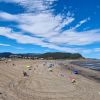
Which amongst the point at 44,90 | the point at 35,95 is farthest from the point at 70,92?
the point at 35,95

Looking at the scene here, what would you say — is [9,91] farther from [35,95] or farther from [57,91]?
[57,91]

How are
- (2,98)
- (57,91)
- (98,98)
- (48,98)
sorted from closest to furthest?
(2,98) < (48,98) < (98,98) < (57,91)

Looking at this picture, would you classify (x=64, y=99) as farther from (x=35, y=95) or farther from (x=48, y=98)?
(x=35, y=95)

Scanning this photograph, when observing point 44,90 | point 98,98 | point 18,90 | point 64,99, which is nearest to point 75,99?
point 64,99

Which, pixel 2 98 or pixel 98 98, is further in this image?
pixel 98 98

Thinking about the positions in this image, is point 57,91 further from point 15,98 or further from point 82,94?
point 15,98

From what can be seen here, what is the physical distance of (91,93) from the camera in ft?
104

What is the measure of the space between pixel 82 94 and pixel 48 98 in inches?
232

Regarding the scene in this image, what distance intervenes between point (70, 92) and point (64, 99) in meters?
4.43

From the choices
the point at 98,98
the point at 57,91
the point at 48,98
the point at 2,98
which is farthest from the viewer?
the point at 57,91

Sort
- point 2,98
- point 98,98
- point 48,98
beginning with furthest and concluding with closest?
point 98,98
point 48,98
point 2,98

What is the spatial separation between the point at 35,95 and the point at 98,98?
27.1ft

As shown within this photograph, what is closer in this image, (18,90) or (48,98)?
(48,98)

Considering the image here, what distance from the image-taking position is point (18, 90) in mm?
29859
